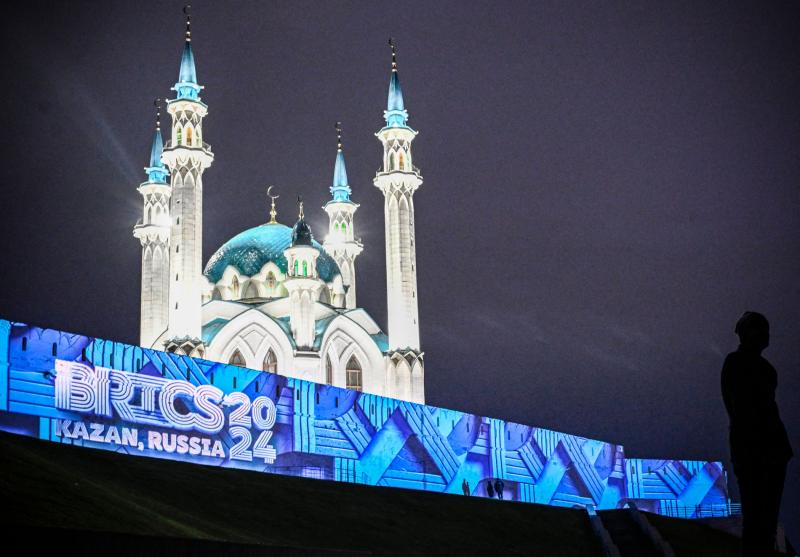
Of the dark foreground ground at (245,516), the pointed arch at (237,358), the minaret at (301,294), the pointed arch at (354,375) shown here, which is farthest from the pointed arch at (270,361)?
the dark foreground ground at (245,516)

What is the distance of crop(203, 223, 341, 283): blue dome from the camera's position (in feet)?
148

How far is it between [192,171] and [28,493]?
2713 centimetres

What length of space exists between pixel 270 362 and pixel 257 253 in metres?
6.17

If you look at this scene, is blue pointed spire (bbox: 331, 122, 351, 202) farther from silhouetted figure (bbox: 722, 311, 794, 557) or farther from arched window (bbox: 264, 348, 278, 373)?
silhouetted figure (bbox: 722, 311, 794, 557)

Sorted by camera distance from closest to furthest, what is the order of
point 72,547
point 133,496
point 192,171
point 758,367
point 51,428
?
1. point 758,367
2. point 72,547
3. point 133,496
4. point 51,428
5. point 192,171

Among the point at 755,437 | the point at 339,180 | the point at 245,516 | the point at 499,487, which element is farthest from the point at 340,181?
the point at 755,437

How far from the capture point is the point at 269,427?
24.1 meters

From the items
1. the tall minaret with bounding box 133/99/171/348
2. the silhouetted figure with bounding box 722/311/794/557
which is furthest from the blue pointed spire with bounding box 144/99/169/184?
the silhouetted figure with bounding box 722/311/794/557

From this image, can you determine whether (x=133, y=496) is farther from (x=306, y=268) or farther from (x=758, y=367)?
(x=306, y=268)

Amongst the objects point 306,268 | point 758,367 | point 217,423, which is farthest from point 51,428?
point 306,268

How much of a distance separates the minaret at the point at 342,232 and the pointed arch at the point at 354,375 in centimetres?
616

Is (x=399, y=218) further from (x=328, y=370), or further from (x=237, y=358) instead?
(x=237, y=358)

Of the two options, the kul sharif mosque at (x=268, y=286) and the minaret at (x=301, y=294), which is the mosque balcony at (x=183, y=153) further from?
the minaret at (x=301, y=294)

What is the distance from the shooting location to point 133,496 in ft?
51.1
